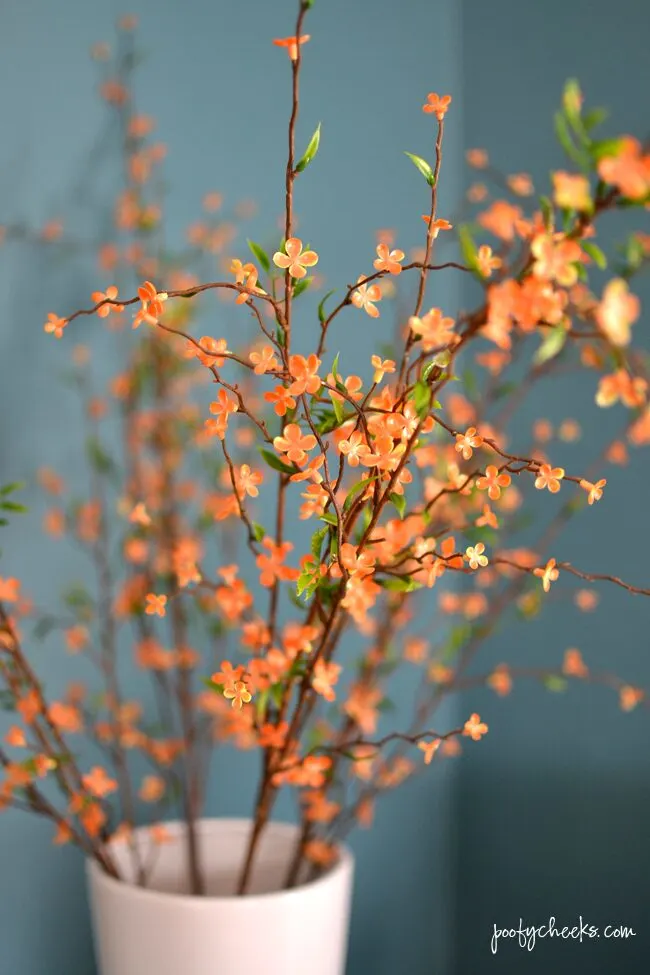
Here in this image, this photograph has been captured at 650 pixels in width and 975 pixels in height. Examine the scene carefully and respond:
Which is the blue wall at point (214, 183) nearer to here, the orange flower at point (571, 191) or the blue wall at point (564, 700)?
the blue wall at point (564, 700)

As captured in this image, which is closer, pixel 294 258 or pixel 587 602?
pixel 294 258

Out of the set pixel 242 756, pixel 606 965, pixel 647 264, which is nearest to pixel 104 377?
pixel 242 756

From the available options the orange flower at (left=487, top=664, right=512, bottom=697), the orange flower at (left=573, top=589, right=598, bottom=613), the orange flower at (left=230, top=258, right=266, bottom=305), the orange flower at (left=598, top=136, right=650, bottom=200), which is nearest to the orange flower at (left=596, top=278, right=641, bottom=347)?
the orange flower at (left=598, top=136, right=650, bottom=200)

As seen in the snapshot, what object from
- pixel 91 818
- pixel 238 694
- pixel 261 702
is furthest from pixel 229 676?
pixel 91 818

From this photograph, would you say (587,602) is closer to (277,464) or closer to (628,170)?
(277,464)

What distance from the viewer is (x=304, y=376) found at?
618mm

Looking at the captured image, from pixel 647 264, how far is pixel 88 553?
2.42 ft

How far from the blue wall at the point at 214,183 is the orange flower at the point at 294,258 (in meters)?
0.57

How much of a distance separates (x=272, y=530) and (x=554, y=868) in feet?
1.99

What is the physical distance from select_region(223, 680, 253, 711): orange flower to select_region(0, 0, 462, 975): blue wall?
52 centimetres

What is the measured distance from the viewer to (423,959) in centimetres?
155

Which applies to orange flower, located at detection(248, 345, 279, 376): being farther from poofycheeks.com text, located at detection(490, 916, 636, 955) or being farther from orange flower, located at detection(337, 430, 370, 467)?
poofycheeks.com text, located at detection(490, 916, 636, 955)

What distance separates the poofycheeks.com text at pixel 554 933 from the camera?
1.32 metres

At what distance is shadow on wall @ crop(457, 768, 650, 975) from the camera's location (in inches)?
51.7
